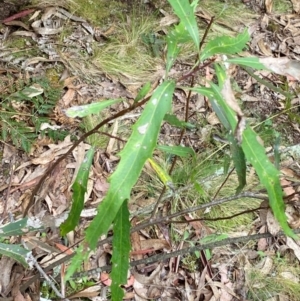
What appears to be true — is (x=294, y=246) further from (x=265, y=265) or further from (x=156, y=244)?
(x=156, y=244)

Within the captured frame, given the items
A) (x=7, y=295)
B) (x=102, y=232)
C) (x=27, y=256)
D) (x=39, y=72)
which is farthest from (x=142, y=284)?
(x=39, y=72)

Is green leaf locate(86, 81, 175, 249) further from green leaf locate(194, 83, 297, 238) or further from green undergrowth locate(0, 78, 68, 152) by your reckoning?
green undergrowth locate(0, 78, 68, 152)

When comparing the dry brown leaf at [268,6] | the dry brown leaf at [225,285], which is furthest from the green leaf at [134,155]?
the dry brown leaf at [268,6]

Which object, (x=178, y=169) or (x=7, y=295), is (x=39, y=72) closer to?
(x=178, y=169)

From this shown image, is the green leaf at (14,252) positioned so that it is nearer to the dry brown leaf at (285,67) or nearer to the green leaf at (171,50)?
the green leaf at (171,50)

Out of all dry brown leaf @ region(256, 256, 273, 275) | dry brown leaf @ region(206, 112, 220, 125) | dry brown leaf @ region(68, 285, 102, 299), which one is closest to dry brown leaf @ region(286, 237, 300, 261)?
dry brown leaf @ region(256, 256, 273, 275)

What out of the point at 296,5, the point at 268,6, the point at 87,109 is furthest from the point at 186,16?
the point at 296,5
